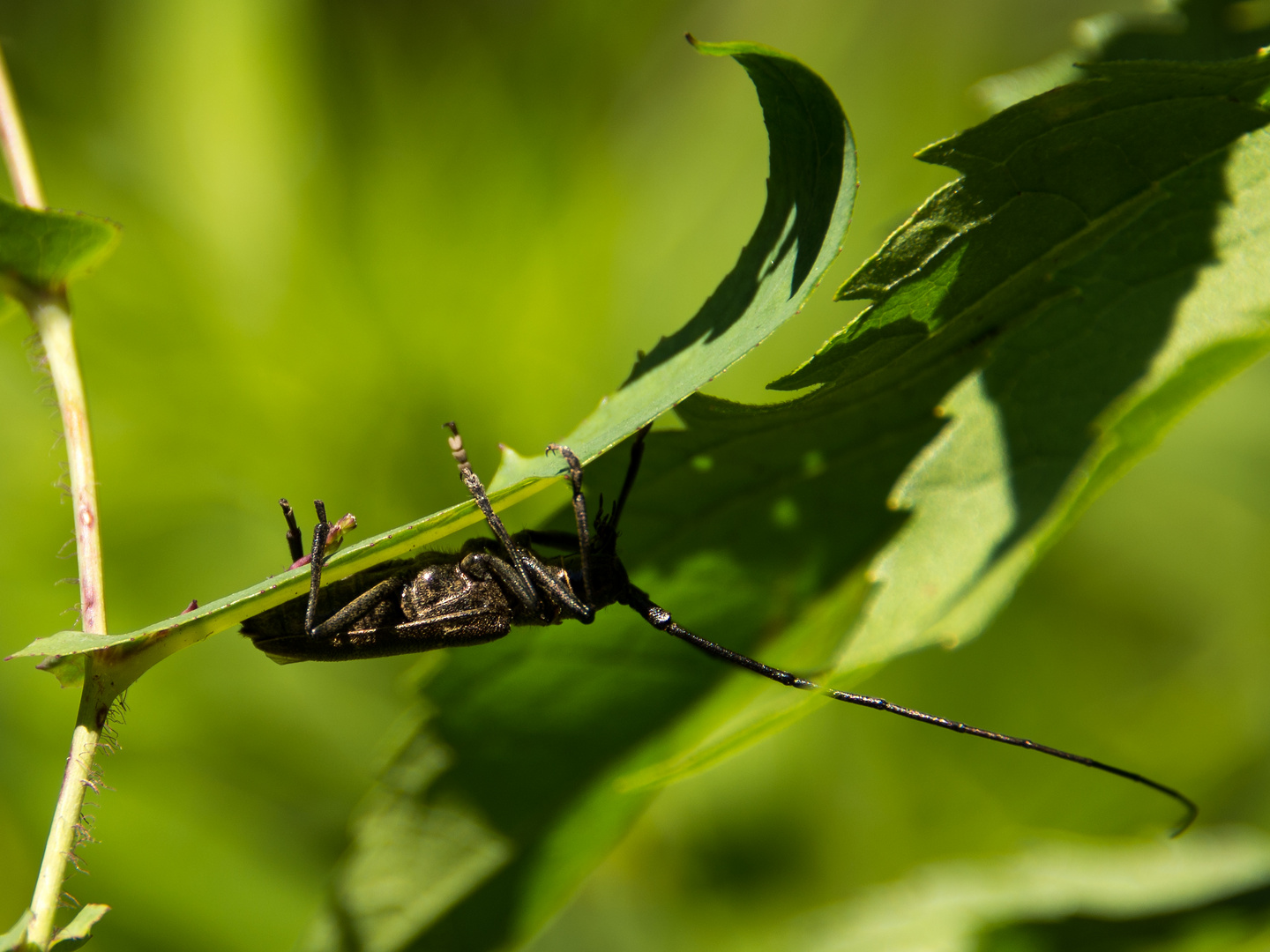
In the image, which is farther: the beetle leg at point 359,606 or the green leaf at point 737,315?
the beetle leg at point 359,606

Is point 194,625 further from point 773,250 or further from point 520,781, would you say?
point 773,250

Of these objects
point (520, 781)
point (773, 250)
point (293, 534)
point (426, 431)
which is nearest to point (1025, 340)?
point (773, 250)

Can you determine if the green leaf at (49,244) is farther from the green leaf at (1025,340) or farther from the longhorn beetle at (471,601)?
the green leaf at (1025,340)

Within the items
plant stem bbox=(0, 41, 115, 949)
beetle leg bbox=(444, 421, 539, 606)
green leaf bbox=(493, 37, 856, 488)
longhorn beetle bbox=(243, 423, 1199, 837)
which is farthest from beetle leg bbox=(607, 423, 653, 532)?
plant stem bbox=(0, 41, 115, 949)

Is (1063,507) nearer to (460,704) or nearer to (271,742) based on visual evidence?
(460,704)

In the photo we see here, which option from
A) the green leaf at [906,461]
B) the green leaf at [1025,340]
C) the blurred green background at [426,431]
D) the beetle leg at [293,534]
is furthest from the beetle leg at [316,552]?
the blurred green background at [426,431]

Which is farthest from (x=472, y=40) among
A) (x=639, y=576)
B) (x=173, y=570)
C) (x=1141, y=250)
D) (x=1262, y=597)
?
(x=1262, y=597)

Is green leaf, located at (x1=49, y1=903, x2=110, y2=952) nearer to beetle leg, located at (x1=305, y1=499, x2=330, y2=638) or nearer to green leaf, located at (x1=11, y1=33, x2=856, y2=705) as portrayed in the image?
green leaf, located at (x1=11, y1=33, x2=856, y2=705)
